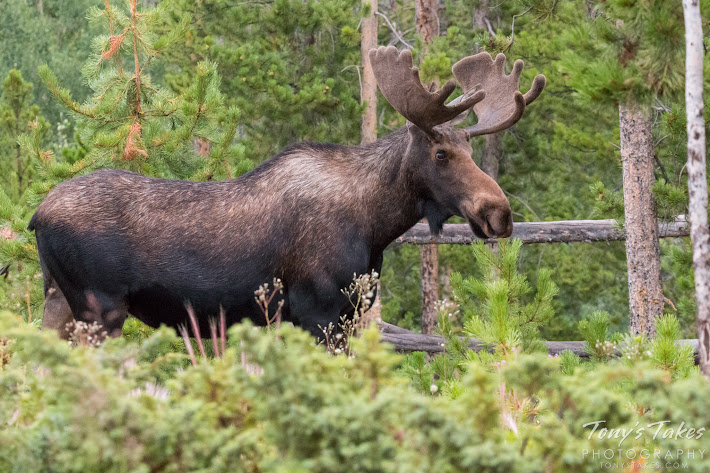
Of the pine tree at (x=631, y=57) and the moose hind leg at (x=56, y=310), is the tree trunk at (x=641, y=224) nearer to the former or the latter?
the pine tree at (x=631, y=57)

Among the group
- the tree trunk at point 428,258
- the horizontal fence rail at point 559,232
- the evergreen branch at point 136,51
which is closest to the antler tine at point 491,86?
the horizontal fence rail at point 559,232

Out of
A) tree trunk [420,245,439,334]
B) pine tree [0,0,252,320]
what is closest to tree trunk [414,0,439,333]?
tree trunk [420,245,439,334]

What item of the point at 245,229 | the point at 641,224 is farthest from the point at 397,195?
the point at 641,224

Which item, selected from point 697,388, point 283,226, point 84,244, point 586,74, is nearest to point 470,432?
point 697,388

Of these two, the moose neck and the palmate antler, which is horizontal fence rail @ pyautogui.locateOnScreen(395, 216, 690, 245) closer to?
the moose neck

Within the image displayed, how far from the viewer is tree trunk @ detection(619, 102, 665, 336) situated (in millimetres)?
6227

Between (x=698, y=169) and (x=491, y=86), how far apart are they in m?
2.81

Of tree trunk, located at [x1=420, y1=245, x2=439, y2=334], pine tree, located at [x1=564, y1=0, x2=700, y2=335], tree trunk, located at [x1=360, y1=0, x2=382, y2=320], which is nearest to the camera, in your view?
pine tree, located at [x1=564, y1=0, x2=700, y2=335]

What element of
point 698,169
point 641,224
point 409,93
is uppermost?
point 409,93

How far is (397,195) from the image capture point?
223 inches

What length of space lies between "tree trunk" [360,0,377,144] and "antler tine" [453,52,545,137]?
222 inches

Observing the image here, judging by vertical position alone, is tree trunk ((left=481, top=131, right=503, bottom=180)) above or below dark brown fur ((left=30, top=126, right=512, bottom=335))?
below

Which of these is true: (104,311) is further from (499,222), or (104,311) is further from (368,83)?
(368,83)

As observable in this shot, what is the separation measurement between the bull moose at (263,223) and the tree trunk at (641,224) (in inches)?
38.4
